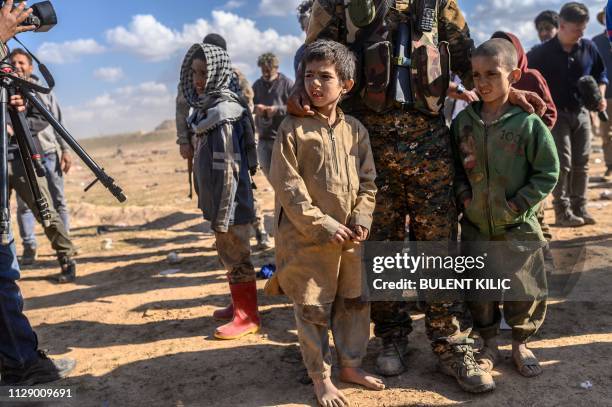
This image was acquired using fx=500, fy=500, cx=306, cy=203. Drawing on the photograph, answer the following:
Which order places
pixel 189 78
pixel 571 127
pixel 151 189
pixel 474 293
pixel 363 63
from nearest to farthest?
pixel 363 63 < pixel 474 293 < pixel 189 78 < pixel 571 127 < pixel 151 189

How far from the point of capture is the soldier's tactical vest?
258cm

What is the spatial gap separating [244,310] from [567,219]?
4.12m

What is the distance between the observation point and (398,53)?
265cm

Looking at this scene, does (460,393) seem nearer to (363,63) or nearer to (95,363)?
(363,63)

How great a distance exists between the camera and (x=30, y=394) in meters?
2.87

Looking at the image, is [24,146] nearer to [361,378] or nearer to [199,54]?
[199,54]

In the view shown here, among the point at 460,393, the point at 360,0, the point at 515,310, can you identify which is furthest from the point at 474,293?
the point at 360,0

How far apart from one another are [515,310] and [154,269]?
4159 millimetres

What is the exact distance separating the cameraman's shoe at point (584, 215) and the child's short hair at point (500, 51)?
394 cm

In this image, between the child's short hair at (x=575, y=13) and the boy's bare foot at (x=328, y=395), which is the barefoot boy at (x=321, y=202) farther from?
the child's short hair at (x=575, y=13)

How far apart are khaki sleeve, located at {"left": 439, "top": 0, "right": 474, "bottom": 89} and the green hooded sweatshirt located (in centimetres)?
28

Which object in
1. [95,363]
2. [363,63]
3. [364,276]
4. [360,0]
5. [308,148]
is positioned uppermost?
[360,0]

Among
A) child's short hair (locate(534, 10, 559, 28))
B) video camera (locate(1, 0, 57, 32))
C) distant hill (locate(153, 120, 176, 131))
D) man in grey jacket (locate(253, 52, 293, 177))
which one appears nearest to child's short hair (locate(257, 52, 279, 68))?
man in grey jacket (locate(253, 52, 293, 177))

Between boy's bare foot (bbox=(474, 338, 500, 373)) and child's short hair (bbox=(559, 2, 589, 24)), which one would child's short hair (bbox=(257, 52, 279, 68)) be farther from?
boy's bare foot (bbox=(474, 338, 500, 373))
